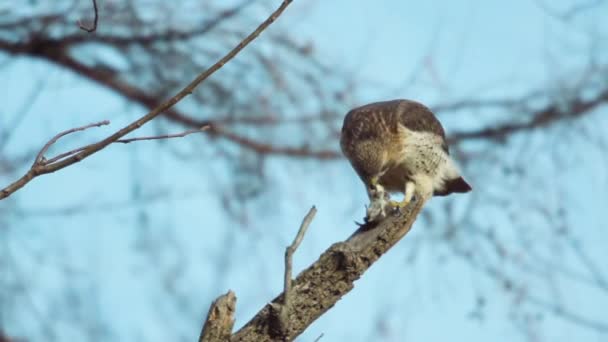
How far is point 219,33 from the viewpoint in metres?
7.15

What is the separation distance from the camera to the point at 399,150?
4.48 m

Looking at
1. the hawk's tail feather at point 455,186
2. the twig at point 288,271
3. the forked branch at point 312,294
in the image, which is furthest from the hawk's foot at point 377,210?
the hawk's tail feather at point 455,186

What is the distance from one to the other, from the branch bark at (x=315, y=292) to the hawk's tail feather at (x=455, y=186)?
2083 millimetres

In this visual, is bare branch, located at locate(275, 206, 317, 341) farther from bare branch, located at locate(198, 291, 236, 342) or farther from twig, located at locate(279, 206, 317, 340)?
bare branch, located at locate(198, 291, 236, 342)

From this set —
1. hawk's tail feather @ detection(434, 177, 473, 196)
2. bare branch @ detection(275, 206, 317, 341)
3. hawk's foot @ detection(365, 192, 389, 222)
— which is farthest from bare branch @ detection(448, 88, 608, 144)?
bare branch @ detection(275, 206, 317, 341)

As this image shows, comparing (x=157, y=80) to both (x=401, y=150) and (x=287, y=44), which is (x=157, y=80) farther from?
(x=401, y=150)

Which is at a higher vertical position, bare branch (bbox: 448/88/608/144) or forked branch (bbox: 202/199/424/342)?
bare branch (bbox: 448/88/608/144)

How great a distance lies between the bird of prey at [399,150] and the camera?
4.40 meters

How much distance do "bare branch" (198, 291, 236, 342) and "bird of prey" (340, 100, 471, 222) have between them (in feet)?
6.16

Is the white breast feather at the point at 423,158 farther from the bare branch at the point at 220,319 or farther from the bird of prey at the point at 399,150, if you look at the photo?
the bare branch at the point at 220,319

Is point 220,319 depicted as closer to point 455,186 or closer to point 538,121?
point 455,186

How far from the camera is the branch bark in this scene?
2.50 m

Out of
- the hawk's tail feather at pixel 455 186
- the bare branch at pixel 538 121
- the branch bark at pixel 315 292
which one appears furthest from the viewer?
the bare branch at pixel 538 121

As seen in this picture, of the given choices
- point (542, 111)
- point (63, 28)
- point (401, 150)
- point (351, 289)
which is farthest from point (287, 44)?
point (351, 289)
